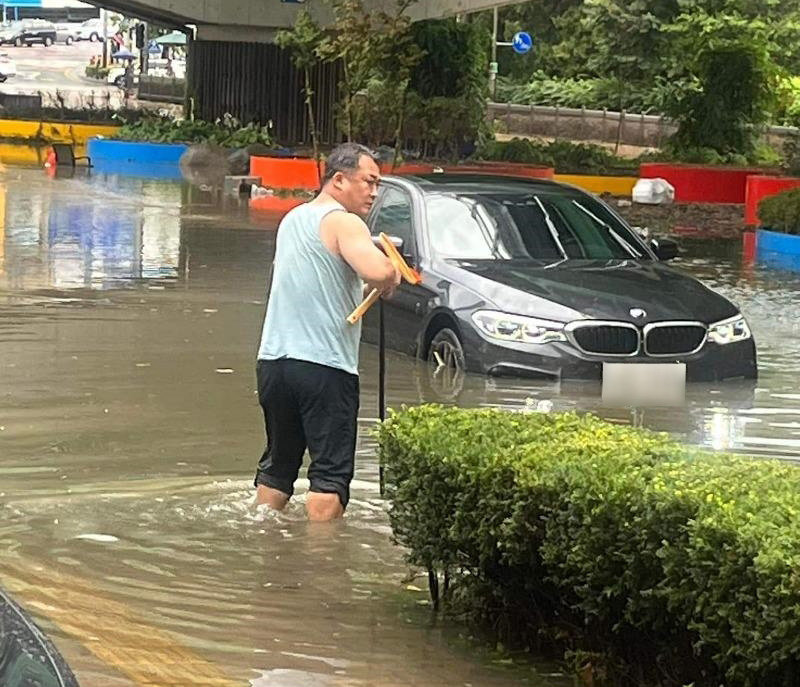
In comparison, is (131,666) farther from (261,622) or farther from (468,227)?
(468,227)

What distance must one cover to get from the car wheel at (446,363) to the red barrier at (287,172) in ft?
63.8

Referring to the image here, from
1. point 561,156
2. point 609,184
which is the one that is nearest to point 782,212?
point 609,184

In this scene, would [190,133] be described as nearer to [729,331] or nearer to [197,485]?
[729,331]

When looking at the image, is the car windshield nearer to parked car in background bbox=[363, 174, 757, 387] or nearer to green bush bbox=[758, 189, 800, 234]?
parked car in background bbox=[363, 174, 757, 387]

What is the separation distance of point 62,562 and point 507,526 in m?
2.28

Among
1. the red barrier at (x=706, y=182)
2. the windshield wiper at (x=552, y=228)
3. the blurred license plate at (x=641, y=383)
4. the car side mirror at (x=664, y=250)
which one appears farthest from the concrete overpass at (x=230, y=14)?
the blurred license plate at (x=641, y=383)

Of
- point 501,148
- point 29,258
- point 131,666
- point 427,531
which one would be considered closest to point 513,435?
point 427,531

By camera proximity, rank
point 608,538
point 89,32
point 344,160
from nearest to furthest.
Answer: point 608,538 < point 344,160 < point 89,32

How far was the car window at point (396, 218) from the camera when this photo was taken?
12625 mm

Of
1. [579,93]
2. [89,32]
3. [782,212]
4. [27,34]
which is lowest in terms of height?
[782,212]

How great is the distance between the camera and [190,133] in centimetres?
4031

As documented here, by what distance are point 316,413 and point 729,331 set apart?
190 inches

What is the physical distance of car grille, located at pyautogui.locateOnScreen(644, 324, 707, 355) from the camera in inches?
435

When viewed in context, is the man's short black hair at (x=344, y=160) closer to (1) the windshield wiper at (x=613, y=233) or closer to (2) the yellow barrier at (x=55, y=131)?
(1) the windshield wiper at (x=613, y=233)
